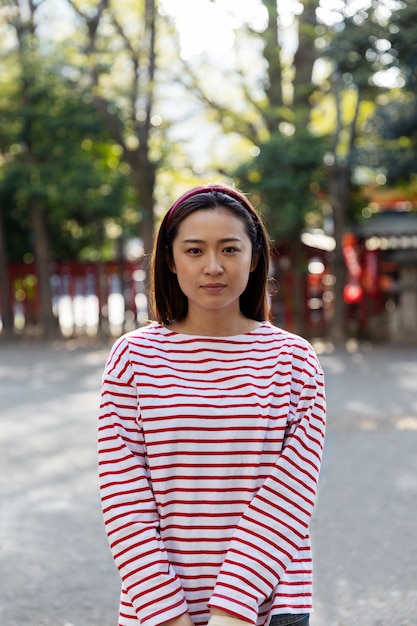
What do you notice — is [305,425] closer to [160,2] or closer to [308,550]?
[308,550]

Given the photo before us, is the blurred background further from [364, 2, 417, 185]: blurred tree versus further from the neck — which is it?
the neck

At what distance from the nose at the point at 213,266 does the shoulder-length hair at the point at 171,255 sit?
106 millimetres

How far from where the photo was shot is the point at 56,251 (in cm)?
1755

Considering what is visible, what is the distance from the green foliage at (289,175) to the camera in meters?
13.2

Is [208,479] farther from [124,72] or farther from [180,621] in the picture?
[124,72]

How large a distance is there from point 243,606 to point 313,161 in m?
12.1

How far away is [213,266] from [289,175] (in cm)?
1170

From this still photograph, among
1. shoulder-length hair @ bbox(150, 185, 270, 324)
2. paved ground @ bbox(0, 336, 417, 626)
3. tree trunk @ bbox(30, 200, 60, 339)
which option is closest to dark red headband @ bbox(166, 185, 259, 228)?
shoulder-length hair @ bbox(150, 185, 270, 324)

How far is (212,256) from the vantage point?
179 cm

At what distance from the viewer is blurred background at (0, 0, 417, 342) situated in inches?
525

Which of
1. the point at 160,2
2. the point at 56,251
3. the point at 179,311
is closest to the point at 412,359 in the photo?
the point at 160,2

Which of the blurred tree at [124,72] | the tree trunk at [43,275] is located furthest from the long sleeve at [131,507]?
the tree trunk at [43,275]

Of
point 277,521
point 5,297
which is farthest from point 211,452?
point 5,297

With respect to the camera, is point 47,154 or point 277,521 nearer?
point 277,521
